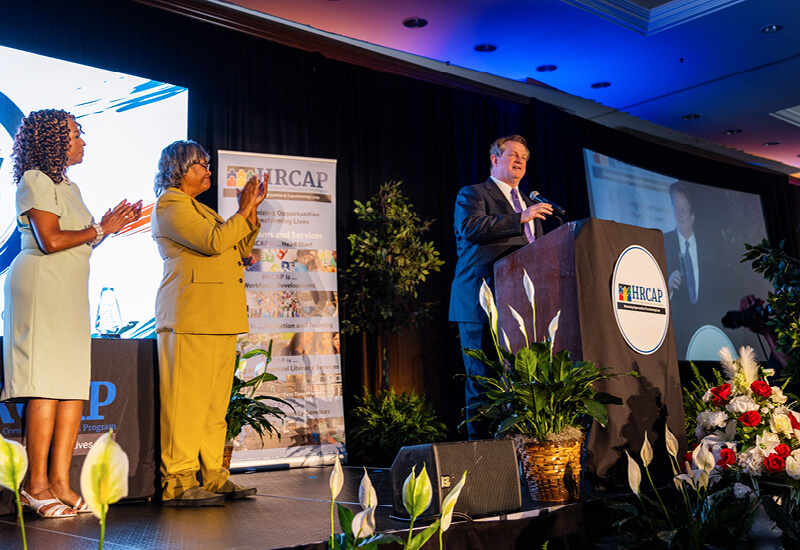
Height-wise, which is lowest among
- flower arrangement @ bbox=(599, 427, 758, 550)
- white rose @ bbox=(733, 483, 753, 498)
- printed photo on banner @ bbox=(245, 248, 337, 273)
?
flower arrangement @ bbox=(599, 427, 758, 550)

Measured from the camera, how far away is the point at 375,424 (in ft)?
15.9

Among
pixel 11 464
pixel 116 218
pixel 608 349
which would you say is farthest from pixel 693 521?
pixel 116 218

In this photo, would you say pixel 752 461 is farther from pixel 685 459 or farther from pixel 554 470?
pixel 554 470

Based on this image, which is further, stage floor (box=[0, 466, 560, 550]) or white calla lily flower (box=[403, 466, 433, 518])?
stage floor (box=[0, 466, 560, 550])

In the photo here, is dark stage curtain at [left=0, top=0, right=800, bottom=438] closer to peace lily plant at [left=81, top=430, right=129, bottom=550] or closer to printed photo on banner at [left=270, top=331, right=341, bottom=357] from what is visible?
printed photo on banner at [left=270, top=331, right=341, bottom=357]

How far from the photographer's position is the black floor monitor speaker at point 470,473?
179cm

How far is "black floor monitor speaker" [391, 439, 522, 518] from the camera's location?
5.87 feet

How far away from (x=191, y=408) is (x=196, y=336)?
0.87 ft

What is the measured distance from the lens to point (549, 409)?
2.15 metres

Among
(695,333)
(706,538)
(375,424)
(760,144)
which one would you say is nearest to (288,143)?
(375,424)

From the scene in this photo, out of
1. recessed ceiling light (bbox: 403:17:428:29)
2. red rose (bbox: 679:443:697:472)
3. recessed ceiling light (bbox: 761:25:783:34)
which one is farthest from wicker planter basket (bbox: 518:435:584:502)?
recessed ceiling light (bbox: 761:25:783:34)

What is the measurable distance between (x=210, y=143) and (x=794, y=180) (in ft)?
29.1

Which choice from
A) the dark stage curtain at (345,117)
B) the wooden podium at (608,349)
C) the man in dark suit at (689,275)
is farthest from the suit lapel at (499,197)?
the man in dark suit at (689,275)

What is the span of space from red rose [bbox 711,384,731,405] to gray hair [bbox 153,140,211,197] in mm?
2046
